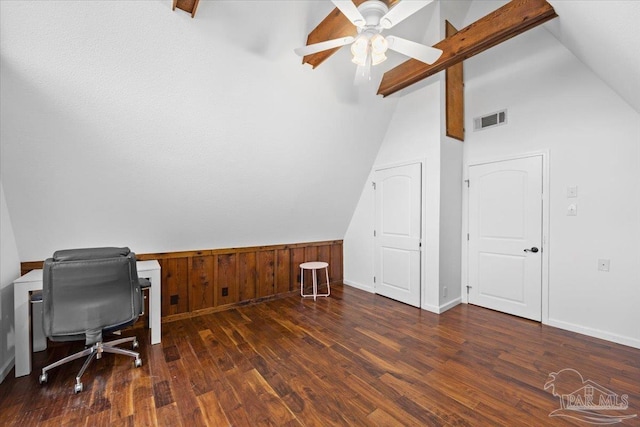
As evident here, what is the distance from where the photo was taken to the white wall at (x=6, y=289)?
2168 millimetres

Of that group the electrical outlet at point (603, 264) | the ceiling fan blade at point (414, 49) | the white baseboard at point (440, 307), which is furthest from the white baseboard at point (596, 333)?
the ceiling fan blade at point (414, 49)

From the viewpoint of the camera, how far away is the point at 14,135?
205 centimetres

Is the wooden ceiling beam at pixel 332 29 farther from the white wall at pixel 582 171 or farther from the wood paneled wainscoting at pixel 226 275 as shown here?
the wood paneled wainscoting at pixel 226 275

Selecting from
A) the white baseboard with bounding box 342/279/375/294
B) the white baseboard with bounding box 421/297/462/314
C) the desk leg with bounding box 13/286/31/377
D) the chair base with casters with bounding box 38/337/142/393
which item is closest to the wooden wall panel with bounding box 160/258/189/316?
the chair base with casters with bounding box 38/337/142/393

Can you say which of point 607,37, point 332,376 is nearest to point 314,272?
point 332,376

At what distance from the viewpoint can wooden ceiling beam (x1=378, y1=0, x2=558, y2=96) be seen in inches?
87.3

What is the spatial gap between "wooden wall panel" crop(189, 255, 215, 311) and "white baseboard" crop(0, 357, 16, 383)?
4.99ft

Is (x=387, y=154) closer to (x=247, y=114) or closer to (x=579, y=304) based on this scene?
(x=247, y=114)

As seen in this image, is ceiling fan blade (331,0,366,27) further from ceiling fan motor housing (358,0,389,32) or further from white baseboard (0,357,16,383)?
white baseboard (0,357,16,383)

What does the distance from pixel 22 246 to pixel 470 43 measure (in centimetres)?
469

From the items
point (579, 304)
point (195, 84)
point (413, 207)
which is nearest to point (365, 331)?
point (413, 207)

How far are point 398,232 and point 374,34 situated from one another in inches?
107

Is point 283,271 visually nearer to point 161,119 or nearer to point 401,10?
point 161,119

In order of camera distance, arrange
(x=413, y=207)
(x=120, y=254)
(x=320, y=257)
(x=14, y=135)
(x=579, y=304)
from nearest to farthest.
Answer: (x=14, y=135) < (x=120, y=254) < (x=579, y=304) < (x=413, y=207) < (x=320, y=257)
